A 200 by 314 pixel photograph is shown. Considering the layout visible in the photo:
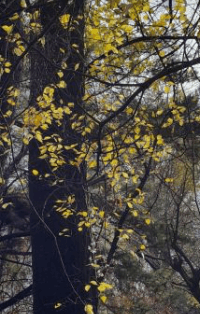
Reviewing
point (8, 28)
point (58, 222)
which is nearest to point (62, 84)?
point (58, 222)

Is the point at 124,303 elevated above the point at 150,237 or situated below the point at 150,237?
below

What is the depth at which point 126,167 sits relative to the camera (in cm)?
792

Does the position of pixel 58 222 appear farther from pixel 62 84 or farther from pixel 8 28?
pixel 8 28

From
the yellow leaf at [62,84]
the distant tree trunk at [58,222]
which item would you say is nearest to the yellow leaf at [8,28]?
the distant tree trunk at [58,222]

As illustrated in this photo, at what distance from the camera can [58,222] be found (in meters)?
6.86

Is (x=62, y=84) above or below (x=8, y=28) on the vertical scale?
above

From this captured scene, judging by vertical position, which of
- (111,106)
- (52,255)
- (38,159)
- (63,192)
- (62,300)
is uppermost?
(111,106)

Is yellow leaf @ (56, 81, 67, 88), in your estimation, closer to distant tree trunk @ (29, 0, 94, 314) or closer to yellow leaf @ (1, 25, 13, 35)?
distant tree trunk @ (29, 0, 94, 314)

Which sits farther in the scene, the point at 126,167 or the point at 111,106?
the point at 126,167

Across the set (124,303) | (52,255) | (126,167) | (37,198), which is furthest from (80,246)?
(124,303)

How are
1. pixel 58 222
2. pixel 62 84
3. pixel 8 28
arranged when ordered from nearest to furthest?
pixel 8 28, pixel 62 84, pixel 58 222

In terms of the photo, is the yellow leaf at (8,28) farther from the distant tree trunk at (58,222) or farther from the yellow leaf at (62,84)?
the yellow leaf at (62,84)

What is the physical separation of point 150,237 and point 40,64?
4913 mm

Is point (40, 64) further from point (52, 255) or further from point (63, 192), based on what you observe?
point (52, 255)
